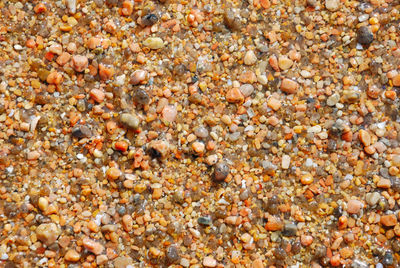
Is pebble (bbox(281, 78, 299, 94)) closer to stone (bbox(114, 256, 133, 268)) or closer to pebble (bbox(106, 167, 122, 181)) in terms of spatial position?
pebble (bbox(106, 167, 122, 181))

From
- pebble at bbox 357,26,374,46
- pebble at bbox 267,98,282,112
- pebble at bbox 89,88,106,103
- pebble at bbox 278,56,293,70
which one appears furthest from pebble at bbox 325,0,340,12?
pebble at bbox 89,88,106,103

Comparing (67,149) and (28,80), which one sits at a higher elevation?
(28,80)

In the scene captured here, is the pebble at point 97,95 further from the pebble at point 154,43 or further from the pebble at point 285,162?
the pebble at point 285,162

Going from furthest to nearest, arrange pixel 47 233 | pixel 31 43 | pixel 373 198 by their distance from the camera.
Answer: pixel 31 43
pixel 373 198
pixel 47 233

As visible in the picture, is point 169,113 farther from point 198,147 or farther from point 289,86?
point 289,86

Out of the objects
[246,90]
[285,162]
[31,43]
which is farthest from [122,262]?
[31,43]

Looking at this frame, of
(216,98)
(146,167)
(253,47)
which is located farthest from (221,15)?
(146,167)

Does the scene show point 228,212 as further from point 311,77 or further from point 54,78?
point 54,78
